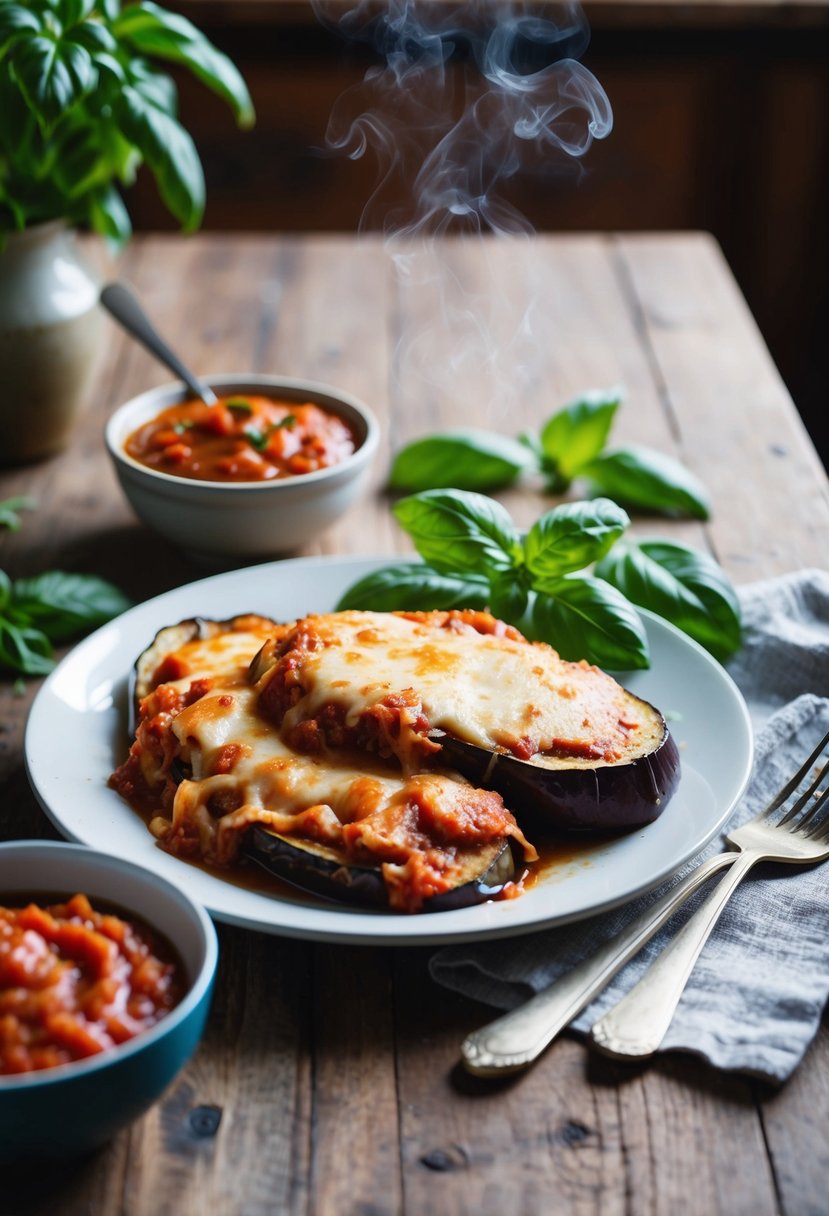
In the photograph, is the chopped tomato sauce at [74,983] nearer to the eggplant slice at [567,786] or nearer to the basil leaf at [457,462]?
the eggplant slice at [567,786]

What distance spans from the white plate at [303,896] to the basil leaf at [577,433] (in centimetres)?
76

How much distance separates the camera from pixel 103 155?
291 centimetres

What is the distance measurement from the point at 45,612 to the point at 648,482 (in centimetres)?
135

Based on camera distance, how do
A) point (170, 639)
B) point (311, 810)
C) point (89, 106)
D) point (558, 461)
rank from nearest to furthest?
point (311, 810) < point (170, 639) < point (89, 106) < point (558, 461)

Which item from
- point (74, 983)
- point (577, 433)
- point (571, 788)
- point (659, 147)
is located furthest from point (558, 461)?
point (659, 147)

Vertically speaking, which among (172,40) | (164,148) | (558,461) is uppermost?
(172,40)

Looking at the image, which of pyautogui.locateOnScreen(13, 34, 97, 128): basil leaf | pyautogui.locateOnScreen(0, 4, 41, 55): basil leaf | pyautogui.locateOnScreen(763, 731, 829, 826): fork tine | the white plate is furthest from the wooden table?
pyautogui.locateOnScreen(0, 4, 41, 55): basil leaf

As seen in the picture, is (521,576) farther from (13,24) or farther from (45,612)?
(13,24)

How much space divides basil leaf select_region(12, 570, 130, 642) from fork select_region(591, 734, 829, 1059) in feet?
4.13

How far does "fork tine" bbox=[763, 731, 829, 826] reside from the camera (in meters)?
2.04

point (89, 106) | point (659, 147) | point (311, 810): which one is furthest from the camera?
point (659, 147)

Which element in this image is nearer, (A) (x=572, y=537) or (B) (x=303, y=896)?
(B) (x=303, y=896)

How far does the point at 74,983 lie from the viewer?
57.4 inches

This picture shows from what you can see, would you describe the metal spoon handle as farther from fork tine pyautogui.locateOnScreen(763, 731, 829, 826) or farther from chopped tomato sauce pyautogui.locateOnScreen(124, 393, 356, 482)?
fork tine pyautogui.locateOnScreen(763, 731, 829, 826)
